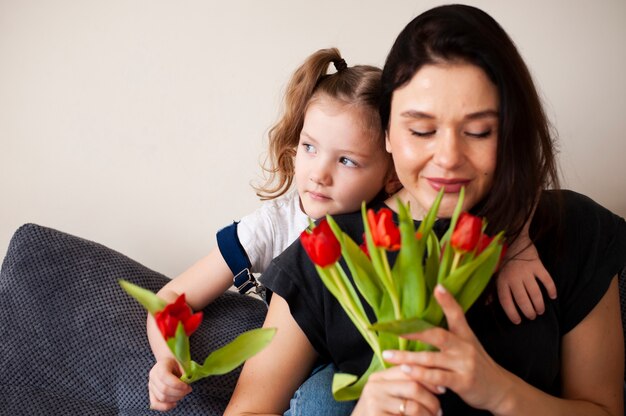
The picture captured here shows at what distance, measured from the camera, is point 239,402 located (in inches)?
54.4

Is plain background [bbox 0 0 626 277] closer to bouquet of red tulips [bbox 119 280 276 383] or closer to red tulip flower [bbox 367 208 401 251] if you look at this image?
bouquet of red tulips [bbox 119 280 276 383]

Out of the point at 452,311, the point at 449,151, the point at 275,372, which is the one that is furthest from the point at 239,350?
the point at 449,151

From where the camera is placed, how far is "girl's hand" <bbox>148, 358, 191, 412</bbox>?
1.36 meters

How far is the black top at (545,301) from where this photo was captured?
135 centimetres

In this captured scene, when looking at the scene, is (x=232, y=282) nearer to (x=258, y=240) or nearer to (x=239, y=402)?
(x=258, y=240)

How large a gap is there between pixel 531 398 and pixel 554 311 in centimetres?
23

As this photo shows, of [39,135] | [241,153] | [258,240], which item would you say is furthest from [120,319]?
[39,135]

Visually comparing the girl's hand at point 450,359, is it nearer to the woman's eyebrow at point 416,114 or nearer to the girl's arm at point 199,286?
the woman's eyebrow at point 416,114

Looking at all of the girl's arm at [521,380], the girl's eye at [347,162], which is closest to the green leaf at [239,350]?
the girl's arm at [521,380]

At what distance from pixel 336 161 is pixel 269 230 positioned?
0.23 m

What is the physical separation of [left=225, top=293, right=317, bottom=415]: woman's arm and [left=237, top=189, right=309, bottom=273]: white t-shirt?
289 mm

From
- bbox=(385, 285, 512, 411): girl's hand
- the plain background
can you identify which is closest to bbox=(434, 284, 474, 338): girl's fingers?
bbox=(385, 285, 512, 411): girl's hand

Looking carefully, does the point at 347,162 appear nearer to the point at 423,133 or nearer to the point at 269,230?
the point at 269,230

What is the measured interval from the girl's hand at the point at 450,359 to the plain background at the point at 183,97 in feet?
3.54
